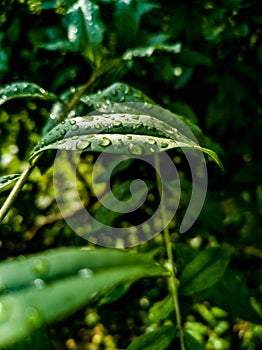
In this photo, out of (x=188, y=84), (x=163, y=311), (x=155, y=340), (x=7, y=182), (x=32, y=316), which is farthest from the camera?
(x=188, y=84)

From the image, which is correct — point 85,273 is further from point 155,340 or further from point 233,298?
point 233,298

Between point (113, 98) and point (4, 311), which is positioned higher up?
point (4, 311)

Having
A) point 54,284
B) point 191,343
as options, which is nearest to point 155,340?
point 191,343

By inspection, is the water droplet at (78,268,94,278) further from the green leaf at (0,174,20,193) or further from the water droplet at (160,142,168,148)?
the green leaf at (0,174,20,193)

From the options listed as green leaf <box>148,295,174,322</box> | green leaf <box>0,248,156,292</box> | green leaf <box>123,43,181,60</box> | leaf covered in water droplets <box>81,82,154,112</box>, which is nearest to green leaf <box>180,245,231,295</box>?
green leaf <box>148,295,174,322</box>

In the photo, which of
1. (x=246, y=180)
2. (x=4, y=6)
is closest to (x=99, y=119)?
(x=4, y=6)

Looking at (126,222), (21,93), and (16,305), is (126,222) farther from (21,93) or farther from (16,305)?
(16,305)

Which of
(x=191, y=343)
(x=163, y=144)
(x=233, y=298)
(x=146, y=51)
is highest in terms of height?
(x=163, y=144)
